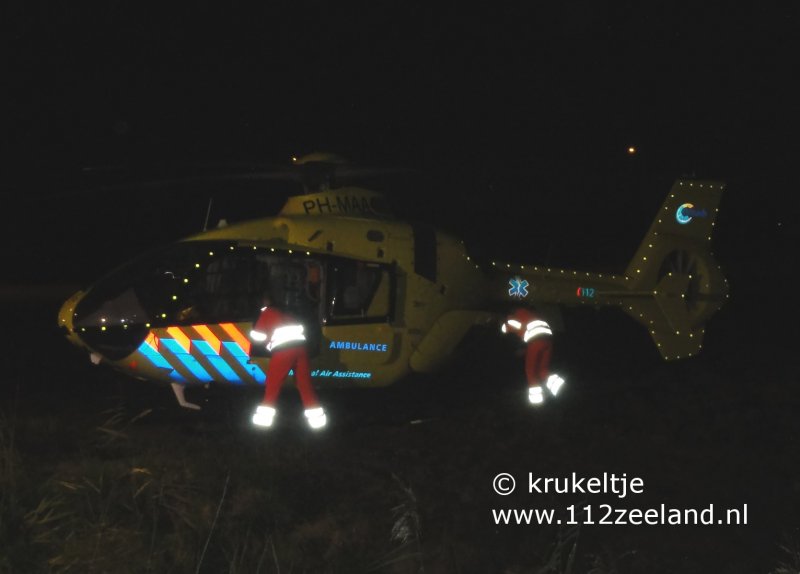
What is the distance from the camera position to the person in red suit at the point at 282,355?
356 inches

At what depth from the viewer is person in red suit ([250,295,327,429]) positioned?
9039mm

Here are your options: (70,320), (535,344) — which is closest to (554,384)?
(535,344)

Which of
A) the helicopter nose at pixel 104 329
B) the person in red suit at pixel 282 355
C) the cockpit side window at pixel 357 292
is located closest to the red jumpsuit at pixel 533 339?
the cockpit side window at pixel 357 292

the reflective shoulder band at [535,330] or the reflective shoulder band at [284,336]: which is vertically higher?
the reflective shoulder band at [535,330]

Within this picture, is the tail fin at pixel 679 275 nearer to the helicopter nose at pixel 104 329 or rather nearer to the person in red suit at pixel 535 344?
the person in red suit at pixel 535 344

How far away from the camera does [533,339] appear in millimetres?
10898

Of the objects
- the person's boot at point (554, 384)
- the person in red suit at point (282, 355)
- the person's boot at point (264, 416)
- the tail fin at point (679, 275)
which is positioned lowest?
the person's boot at point (264, 416)

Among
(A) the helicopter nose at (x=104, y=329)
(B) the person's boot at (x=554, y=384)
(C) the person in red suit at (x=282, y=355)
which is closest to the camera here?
(C) the person in red suit at (x=282, y=355)

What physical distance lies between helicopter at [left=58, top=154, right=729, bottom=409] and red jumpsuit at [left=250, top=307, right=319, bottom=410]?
1.11 ft

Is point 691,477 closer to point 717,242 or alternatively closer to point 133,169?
point 133,169

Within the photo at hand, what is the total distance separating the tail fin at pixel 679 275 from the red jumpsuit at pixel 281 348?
5.13m

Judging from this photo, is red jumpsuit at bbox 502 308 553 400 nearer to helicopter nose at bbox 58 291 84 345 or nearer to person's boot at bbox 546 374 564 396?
person's boot at bbox 546 374 564 396

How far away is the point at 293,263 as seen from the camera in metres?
9.76

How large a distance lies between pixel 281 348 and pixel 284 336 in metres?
0.12
